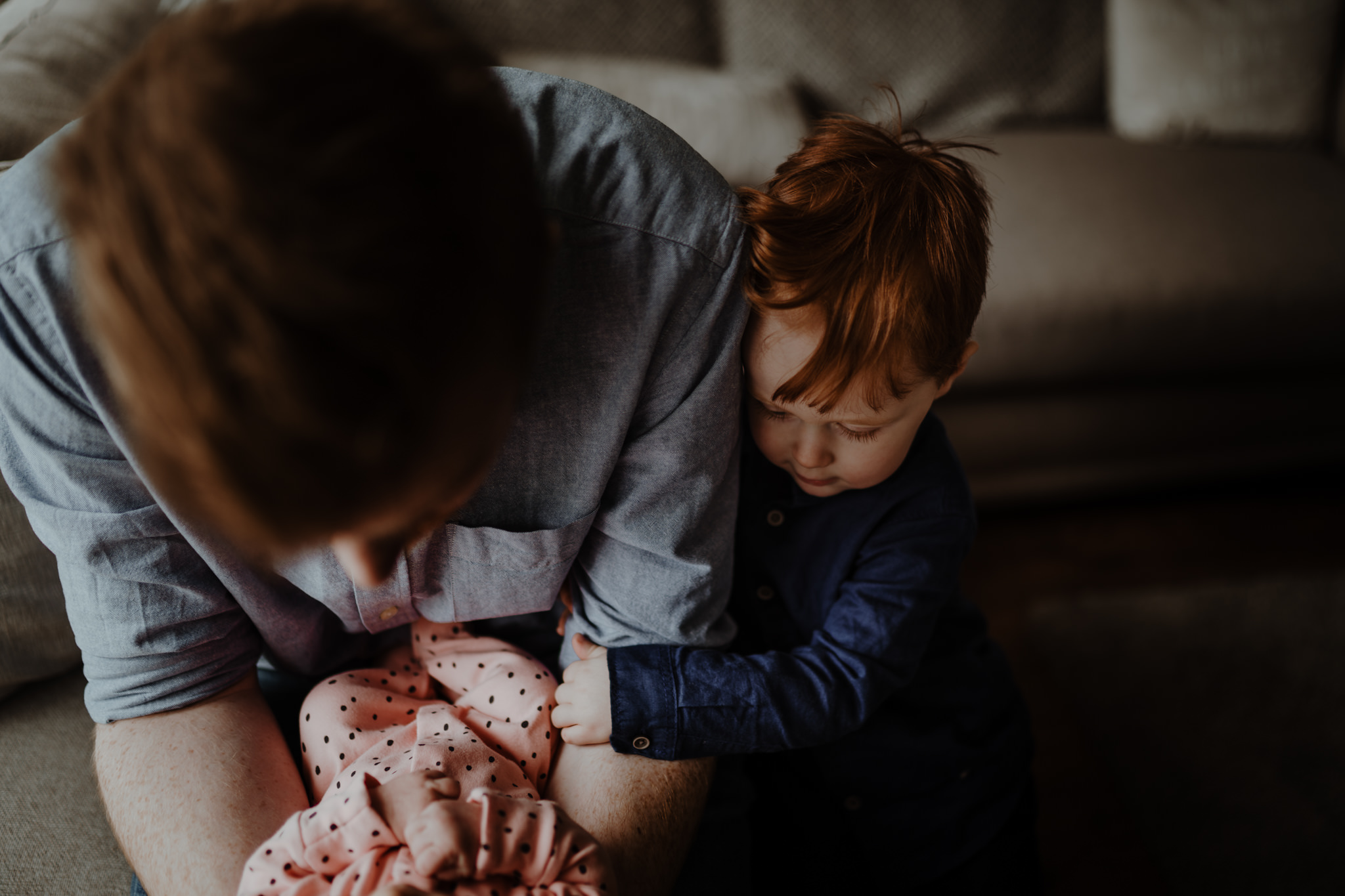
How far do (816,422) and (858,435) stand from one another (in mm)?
44

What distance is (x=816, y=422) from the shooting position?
79 cm

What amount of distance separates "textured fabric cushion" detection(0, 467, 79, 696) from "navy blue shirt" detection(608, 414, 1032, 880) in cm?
57

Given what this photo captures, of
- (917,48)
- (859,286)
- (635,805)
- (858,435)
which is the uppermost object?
(917,48)

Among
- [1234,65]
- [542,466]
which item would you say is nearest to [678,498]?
[542,466]

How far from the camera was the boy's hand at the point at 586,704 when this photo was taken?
2.38 feet

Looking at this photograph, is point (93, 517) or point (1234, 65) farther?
point (1234, 65)

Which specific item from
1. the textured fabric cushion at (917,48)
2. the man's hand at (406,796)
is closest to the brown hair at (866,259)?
the man's hand at (406,796)

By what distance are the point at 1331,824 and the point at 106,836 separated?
1.57 m

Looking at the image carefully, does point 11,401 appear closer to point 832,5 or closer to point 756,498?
point 756,498

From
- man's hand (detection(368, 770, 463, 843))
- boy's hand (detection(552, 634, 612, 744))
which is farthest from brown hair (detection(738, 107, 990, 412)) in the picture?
man's hand (detection(368, 770, 463, 843))

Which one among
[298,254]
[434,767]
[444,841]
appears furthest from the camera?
[434,767]

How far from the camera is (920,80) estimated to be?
70.2 inches

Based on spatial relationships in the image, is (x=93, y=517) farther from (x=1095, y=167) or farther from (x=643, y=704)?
(x=1095, y=167)

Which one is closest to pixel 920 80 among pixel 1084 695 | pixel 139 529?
pixel 1084 695
